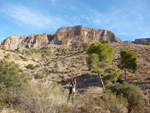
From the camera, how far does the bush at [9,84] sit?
6.01 m

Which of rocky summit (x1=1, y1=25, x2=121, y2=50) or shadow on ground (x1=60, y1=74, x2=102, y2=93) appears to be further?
rocky summit (x1=1, y1=25, x2=121, y2=50)

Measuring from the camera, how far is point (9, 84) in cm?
722

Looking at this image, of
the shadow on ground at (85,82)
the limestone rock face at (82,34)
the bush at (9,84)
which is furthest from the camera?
the limestone rock face at (82,34)

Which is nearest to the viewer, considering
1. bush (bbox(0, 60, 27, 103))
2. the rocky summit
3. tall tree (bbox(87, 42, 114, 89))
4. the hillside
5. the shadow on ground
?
bush (bbox(0, 60, 27, 103))

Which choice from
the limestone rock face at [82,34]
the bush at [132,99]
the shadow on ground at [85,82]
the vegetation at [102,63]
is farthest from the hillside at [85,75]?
the limestone rock face at [82,34]

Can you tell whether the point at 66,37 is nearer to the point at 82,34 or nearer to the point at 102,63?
the point at 82,34

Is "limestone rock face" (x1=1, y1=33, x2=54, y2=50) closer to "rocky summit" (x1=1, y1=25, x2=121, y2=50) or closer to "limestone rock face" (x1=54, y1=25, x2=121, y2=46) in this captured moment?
"rocky summit" (x1=1, y1=25, x2=121, y2=50)

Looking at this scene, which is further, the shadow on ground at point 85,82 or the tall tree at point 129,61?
the tall tree at point 129,61

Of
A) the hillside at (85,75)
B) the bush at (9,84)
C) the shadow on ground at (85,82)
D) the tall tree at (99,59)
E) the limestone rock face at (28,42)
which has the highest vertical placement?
the limestone rock face at (28,42)

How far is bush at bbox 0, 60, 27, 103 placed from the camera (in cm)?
601

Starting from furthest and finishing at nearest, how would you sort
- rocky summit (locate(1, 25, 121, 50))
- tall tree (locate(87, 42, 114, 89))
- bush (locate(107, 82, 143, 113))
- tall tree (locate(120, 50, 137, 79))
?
rocky summit (locate(1, 25, 121, 50)), tall tree (locate(120, 50, 137, 79)), tall tree (locate(87, 42, 114, 89)), bush (locate(107, 82, 143, 113))

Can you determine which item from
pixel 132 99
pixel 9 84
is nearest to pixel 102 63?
pixel 132 99

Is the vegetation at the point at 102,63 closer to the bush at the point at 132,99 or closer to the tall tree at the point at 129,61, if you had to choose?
the tall tree at the point at 129,61

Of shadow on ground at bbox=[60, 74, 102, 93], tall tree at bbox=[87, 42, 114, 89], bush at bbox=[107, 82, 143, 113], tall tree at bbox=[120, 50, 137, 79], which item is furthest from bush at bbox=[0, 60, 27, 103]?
tall tree at bbox=[120, 50, 137, 79]
